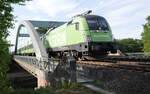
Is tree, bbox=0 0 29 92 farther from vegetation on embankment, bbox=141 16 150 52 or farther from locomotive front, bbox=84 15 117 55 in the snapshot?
vegetation on embankment, bbox=141 16 150 52

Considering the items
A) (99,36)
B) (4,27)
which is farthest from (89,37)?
(4,27)

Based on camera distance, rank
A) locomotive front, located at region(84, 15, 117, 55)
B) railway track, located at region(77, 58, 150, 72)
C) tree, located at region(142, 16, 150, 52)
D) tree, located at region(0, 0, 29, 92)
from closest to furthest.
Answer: tree, located at region(0, 0, 29, 92) < railway track, located at region(77, 58, 150, 72) < locomotive front, located at region(84, 15, 117, 55) < tree, located at region(142, 16, 150, 52)

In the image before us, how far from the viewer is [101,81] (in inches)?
307

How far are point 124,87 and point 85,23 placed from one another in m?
7.76

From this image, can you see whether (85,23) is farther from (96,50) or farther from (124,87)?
(124,87)

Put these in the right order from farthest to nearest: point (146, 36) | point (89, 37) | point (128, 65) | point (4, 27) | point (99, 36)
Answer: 1. point (146, 36)
2. point (99, 36)
3. point (89, 37)
4. point (128, 65)
5. point (4, 27)

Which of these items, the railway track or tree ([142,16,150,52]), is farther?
tree ([142,16,150,52])

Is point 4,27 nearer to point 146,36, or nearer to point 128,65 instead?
point 128,65

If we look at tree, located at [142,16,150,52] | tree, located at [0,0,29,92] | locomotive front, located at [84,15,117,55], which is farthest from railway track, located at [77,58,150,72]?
tree, located at [142,16,150,52]

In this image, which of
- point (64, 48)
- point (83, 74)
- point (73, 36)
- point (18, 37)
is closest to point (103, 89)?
point (83, 74)

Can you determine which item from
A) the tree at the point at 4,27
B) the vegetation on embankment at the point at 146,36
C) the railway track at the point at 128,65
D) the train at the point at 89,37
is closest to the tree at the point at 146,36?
the vegetation on embankment at the point at 146,36

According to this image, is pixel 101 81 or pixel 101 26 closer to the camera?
pixel 101 81

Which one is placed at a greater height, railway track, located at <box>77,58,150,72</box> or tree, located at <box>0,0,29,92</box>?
tree, located at <box>0,0,29,92</box>

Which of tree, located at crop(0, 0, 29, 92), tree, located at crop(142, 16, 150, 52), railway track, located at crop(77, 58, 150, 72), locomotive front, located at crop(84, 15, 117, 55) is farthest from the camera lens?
tree, located at crop(142, 16, 150, 52)
